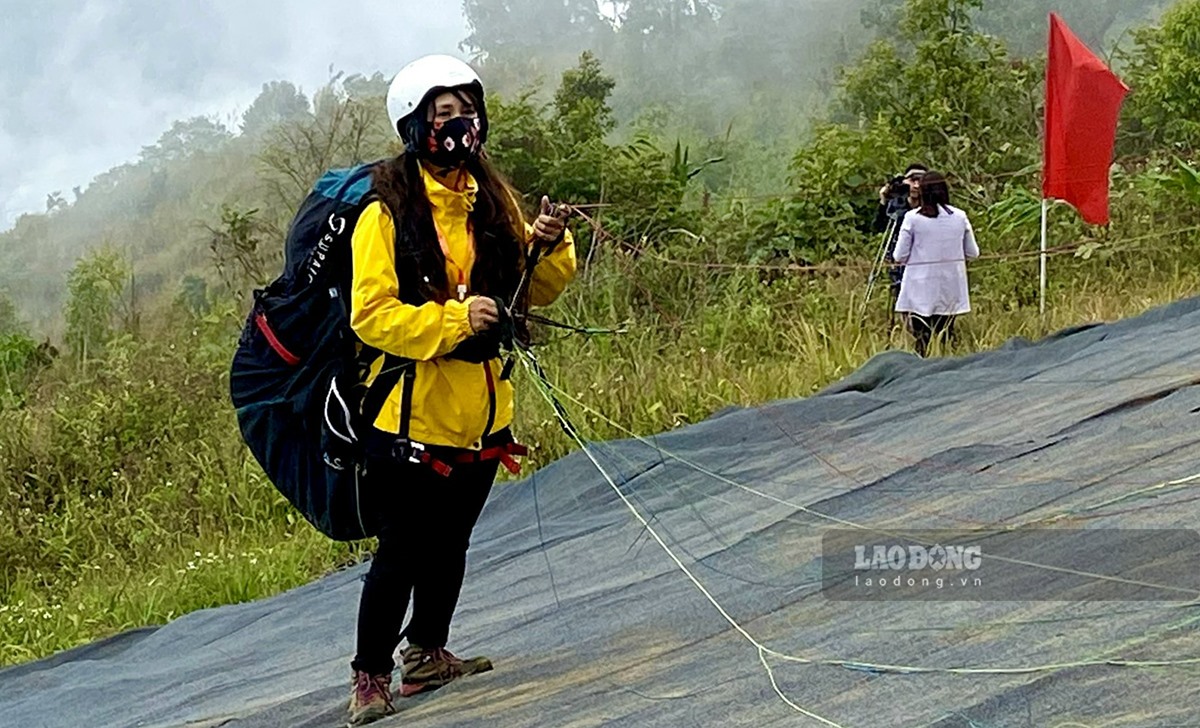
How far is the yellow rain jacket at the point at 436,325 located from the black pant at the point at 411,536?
0.06 m

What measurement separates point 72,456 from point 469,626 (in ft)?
16.5

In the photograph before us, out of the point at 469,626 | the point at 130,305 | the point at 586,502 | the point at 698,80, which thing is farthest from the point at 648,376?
the point at 698,80

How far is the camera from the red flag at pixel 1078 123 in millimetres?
6980

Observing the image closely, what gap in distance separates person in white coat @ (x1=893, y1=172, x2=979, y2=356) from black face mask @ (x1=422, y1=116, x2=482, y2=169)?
13.9 ft

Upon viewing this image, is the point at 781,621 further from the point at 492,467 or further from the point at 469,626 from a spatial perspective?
the point at 469,626

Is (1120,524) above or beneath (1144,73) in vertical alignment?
beneath

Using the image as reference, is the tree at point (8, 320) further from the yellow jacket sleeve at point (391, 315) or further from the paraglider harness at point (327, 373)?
the yellow jacket sleeve at point (391, 315)

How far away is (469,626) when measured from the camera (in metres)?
3.84

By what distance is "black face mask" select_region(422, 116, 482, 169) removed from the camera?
2689 mm

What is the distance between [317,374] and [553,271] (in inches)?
19.3

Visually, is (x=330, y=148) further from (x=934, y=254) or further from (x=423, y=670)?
(x=423, y=670)

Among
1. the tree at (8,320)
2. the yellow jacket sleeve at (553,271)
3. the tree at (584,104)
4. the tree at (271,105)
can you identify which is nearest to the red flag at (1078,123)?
the tree at (584,104)

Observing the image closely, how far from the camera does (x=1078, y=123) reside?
23.1 ft

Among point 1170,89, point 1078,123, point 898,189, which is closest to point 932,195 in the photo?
point 898,189
